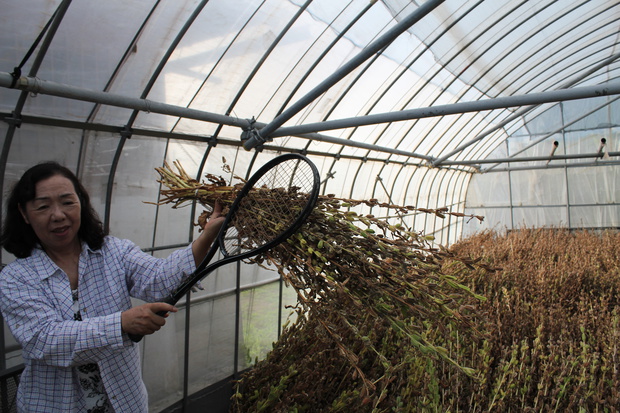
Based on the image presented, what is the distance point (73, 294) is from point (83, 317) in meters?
0.12

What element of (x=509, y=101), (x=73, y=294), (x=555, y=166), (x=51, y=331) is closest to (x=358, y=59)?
(x=509, y=101)

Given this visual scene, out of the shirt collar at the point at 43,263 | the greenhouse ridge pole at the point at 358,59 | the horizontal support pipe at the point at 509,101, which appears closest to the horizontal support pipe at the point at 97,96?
the greenhouse ridge pole at the point at 358,59

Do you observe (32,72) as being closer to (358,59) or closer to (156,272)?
(156,272)

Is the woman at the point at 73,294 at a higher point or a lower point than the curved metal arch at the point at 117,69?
lower

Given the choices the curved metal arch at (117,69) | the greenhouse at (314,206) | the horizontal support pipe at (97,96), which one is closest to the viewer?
the greenhouse at (314,206)

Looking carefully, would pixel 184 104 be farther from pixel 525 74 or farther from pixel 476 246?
pixel 525 74

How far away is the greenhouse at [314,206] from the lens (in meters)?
1.87

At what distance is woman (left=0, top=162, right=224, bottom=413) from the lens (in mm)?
1479

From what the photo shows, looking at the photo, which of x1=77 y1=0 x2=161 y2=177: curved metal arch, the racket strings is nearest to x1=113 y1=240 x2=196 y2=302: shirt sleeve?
the racket strings

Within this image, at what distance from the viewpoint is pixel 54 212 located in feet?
5.44

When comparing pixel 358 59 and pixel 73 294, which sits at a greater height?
pixel 358 59

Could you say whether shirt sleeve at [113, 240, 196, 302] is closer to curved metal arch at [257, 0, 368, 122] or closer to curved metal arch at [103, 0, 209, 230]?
curved metal arch at [103, 0, 209, 230]

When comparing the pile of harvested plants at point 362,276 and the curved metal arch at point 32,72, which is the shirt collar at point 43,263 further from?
the curved metal arch at point 32,72

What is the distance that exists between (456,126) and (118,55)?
7009mm
